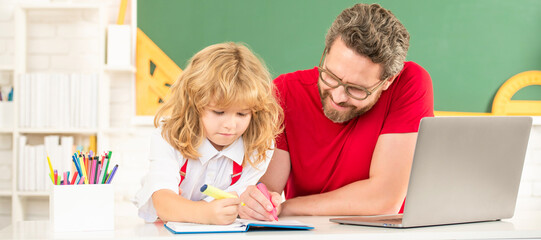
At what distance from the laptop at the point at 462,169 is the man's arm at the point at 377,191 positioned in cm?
29

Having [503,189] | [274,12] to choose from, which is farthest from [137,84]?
[503,189]

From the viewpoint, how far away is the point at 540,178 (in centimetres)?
319

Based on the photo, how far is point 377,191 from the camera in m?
1.53

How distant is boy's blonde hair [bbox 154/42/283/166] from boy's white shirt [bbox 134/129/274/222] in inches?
0.9

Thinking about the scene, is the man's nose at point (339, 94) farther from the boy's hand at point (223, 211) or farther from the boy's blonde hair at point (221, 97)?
the boy's hand at point (223, 211)

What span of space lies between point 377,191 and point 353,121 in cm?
28

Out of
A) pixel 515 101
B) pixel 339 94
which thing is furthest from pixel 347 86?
pixel 515 101

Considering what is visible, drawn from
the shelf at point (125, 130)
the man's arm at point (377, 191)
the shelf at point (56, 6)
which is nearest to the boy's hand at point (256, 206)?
the man's arm at point (377, 191)

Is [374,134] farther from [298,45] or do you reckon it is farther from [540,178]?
[540,178]

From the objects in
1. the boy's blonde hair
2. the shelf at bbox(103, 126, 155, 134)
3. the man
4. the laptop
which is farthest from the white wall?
the laptop

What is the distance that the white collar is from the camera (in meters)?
1.46

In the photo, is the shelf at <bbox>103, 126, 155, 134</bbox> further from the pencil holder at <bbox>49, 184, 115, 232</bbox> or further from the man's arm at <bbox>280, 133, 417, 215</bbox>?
the pencil holder at <bbox>49, 184, 115, 232</bbox>

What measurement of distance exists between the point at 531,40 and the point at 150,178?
2.66 metres

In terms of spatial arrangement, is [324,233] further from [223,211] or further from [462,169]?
[462,169]
